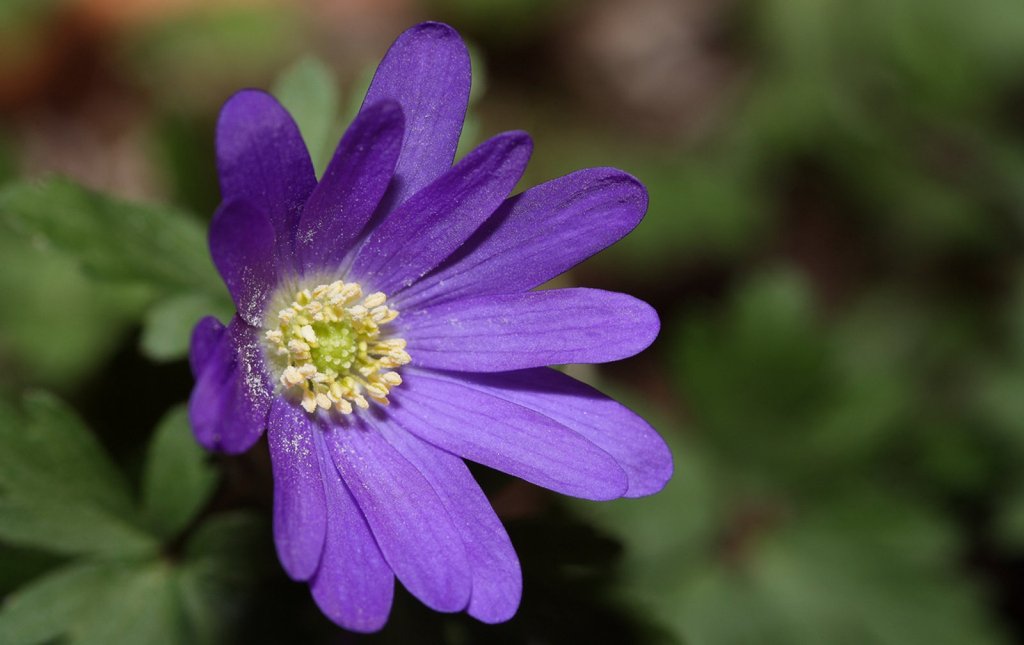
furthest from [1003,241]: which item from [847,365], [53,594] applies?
[53,594]

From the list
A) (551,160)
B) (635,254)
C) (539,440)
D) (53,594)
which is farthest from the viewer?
(551,160)

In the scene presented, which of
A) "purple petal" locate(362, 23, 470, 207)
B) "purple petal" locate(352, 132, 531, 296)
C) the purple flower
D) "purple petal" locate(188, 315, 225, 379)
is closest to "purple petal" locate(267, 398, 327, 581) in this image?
the purple flower

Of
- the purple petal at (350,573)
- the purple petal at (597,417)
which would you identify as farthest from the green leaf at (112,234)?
the purple petal at (597,417)

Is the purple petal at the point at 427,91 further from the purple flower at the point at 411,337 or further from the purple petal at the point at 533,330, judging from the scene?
the purple petal at the point at 533,330

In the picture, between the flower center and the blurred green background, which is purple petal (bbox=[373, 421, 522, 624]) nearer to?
the flower center

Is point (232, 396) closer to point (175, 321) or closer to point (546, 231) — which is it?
point (175, 321)

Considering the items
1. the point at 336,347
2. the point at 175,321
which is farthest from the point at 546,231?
the point at 175,321

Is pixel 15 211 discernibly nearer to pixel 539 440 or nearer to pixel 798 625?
pixel 539 440
